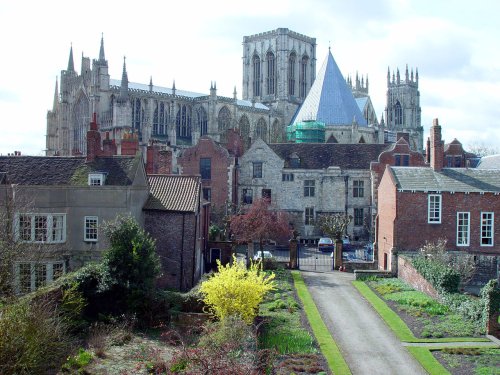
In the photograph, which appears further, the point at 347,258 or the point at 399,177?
the point at 347,258

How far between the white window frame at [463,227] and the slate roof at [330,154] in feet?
58.5

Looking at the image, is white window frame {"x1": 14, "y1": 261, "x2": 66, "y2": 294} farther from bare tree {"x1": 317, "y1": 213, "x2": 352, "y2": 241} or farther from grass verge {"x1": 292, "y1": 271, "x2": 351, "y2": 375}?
bare tree {"x1": 317, "y1": 213, "x2": 352, "y2": 241}

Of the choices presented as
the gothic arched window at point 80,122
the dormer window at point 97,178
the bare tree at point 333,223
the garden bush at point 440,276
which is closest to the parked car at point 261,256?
the bare tree at point 333,223

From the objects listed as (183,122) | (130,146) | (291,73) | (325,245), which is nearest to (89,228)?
(130,146)

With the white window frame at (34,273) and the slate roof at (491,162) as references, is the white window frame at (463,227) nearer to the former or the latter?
the slate roof at (491,162)

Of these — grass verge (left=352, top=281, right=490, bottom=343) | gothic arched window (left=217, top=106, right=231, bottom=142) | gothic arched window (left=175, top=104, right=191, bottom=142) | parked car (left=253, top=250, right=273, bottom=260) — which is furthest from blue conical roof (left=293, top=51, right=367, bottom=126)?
grass verge (left=352, top=281, right=490, bottom=343)

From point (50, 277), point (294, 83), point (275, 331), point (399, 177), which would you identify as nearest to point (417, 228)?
point (399, 177)

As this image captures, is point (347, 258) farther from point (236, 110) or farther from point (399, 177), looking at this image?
point (236, 110)

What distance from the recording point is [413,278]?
109 feet

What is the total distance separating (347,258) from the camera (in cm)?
4516

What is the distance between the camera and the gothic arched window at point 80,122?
3300 inches

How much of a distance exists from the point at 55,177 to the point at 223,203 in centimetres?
2195

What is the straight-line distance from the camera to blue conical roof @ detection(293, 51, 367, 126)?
264 ft

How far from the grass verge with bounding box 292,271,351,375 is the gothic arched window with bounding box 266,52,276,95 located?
270 feet
